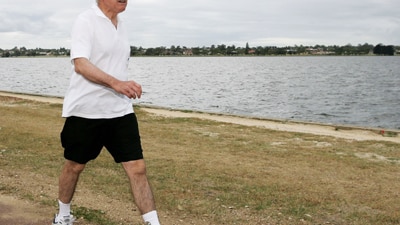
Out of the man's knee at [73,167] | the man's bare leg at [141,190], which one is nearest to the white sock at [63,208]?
the man's knee at [73,167]

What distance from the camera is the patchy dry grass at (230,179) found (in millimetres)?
5523

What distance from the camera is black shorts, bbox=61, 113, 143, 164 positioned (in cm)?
375

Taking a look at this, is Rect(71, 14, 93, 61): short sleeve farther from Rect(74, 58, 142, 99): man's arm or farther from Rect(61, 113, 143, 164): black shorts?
Rect(61, 113, 143, 164): black shorts

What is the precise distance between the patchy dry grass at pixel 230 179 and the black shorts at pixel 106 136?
4.50ft

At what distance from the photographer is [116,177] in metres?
6.89

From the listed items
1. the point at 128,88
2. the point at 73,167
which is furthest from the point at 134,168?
the point at 128,88

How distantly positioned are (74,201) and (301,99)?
116 feet

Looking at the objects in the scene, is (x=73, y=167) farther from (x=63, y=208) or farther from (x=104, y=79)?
(x=104, y=79)

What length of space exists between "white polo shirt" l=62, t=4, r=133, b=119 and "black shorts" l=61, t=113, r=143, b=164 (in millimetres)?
50

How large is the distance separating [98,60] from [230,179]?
3913 millimetres

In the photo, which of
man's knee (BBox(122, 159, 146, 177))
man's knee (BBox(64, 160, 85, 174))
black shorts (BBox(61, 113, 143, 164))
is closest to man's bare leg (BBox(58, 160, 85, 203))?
man's knee (BBox(64, 160, 85, 174))

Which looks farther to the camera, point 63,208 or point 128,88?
point 63,208

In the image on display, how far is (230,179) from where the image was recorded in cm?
719

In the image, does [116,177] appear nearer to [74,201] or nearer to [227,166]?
[74,201]
